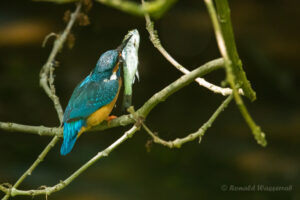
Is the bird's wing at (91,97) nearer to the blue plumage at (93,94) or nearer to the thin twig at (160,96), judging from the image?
the blue plumage at (93,94)

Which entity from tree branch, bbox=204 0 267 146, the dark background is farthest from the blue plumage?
the dark background

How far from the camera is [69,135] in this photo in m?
2.67

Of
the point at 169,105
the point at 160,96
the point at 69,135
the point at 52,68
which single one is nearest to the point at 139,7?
the point at 160,96

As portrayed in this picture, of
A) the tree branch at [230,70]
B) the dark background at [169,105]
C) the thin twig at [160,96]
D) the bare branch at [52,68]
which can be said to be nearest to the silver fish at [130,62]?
the thin twig at [160,96]

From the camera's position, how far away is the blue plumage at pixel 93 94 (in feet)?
8.89

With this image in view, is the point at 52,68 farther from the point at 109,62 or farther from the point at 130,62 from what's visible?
the point at 130,62

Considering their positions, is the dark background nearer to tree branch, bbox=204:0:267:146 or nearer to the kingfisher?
the kingfisher

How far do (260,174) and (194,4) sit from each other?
1.82 m

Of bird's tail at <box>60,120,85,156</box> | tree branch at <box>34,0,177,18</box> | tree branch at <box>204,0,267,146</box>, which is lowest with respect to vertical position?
bird's tail at <box>60,120,85,156</box>

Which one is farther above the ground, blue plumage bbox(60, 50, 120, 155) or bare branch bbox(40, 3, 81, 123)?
bare branch bbox(40, 3, 81, 123)

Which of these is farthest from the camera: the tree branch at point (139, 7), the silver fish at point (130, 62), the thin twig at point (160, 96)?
the silver fish at point (130, 62)

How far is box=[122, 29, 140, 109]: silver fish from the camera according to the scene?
8.08 feet

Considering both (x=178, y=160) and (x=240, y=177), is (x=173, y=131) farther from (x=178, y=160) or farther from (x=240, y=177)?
(x=240, y=177)

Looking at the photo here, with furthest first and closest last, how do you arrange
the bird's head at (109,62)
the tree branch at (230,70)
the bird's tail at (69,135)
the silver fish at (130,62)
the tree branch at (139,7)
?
the bird's head at (109,62) < the bird's tail at (69,135) < the silver fish at (130,62) < the tree branch at (230,70) < the tree branch at (139,7)
